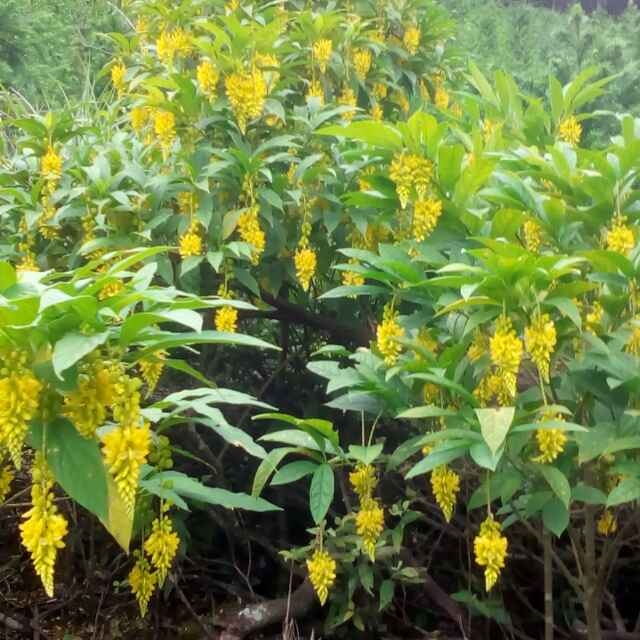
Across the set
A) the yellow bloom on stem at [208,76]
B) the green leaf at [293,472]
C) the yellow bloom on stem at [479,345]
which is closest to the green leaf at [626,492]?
the yellow bloom on stem at [479,345]

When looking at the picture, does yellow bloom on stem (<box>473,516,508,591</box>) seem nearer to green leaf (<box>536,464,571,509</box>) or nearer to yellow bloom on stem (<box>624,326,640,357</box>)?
green leaf (<box>536,464,571,509</box>)

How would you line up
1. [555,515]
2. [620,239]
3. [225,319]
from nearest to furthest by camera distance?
[555,515], [620,239], [225,319]

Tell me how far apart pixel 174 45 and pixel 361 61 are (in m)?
0.73

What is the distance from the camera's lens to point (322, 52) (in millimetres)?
3154

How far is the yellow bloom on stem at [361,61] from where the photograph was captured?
3.36 meters

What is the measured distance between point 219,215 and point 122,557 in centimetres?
126

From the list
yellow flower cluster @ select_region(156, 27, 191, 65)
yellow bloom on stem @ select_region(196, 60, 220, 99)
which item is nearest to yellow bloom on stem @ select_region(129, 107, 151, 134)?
yellow flower cluster @ select_region(156, 27, 191, 65)

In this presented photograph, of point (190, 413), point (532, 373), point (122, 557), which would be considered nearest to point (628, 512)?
point (532, 373)

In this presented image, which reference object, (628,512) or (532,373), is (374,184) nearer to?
(532,373)

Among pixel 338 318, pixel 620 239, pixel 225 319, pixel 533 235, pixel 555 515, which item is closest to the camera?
pixel 555 515

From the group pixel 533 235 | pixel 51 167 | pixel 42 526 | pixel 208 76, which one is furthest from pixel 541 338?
pixel 51 167

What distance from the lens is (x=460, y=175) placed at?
204cm

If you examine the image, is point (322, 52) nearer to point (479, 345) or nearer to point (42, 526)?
point (479, 345)

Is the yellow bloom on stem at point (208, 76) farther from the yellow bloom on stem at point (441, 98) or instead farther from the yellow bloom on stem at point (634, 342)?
the yellow bloom on stem at point (634, 342)
